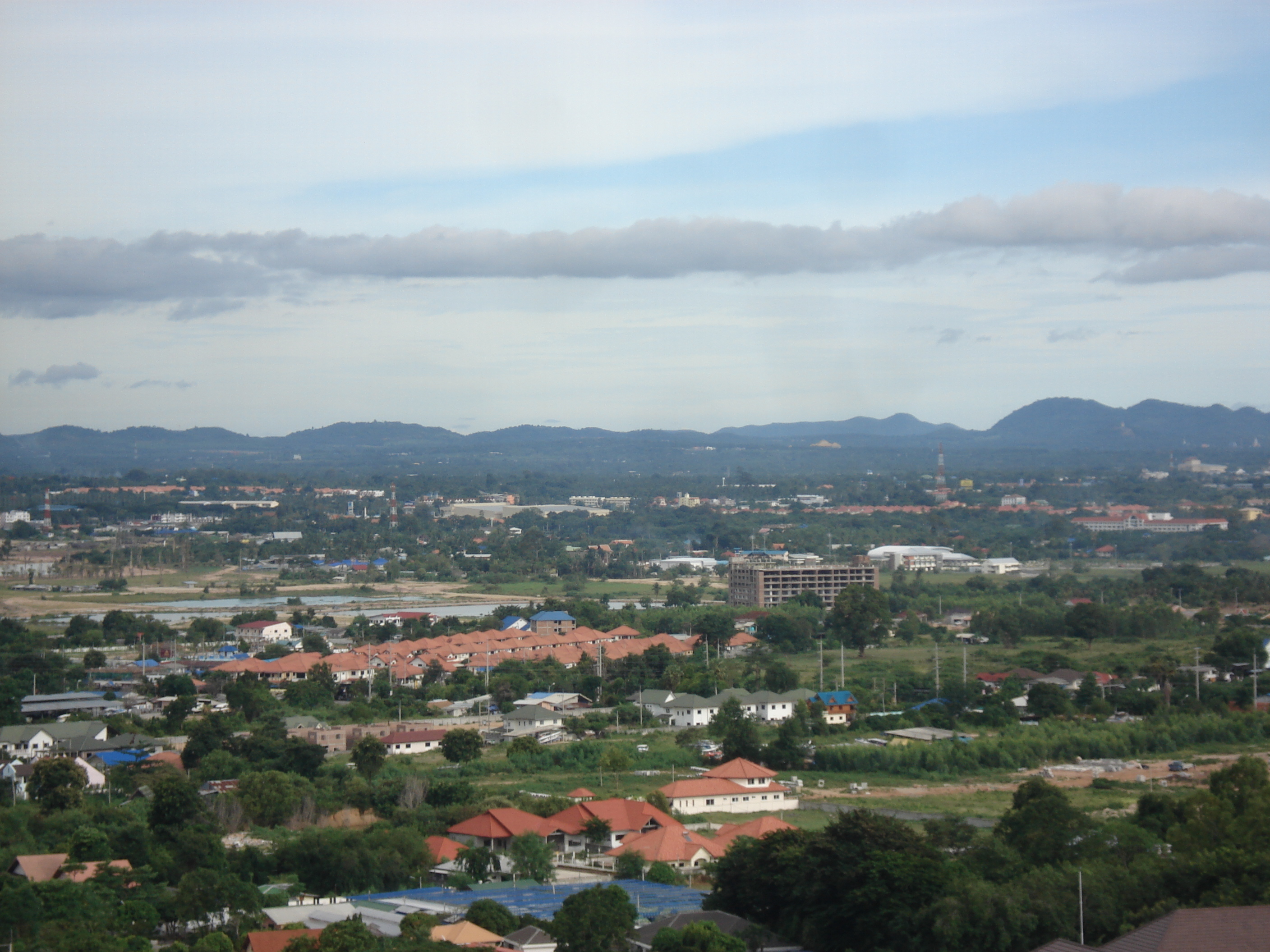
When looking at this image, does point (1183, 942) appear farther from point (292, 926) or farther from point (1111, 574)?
point (1111, 574)

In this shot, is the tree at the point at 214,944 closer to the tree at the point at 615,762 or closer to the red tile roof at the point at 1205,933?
the red tile roof at the point at 1205,933

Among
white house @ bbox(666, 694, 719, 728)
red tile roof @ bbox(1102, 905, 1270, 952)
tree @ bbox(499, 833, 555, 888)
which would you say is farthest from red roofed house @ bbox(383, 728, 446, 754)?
red tile roof @ bbox(1102, 905, 1270, 952)

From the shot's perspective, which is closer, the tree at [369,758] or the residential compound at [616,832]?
the residential compound at [616,832]

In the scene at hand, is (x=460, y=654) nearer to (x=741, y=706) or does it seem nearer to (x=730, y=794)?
(x=741, y=706)

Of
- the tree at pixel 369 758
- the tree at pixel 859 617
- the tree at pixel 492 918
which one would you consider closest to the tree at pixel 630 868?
the tree at pixel 492 918

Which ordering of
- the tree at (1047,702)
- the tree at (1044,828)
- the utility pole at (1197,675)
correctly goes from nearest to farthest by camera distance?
the tree at (1044,828), the tree at (1047,702), the utility pole at (1197,675)

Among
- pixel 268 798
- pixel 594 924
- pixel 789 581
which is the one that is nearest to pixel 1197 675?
pixel 268 798

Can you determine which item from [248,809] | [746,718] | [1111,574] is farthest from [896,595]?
[248,809]

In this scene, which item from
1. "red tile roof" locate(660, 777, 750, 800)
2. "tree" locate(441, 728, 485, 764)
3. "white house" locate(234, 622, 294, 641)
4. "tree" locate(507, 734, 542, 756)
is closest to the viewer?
"red tile roof" locate(660, 777, 750, 800)

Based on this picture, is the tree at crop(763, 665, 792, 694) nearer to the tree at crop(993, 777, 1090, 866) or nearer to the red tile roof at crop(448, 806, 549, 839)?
the red tile roof at crop(448, 806, 549, 839)
